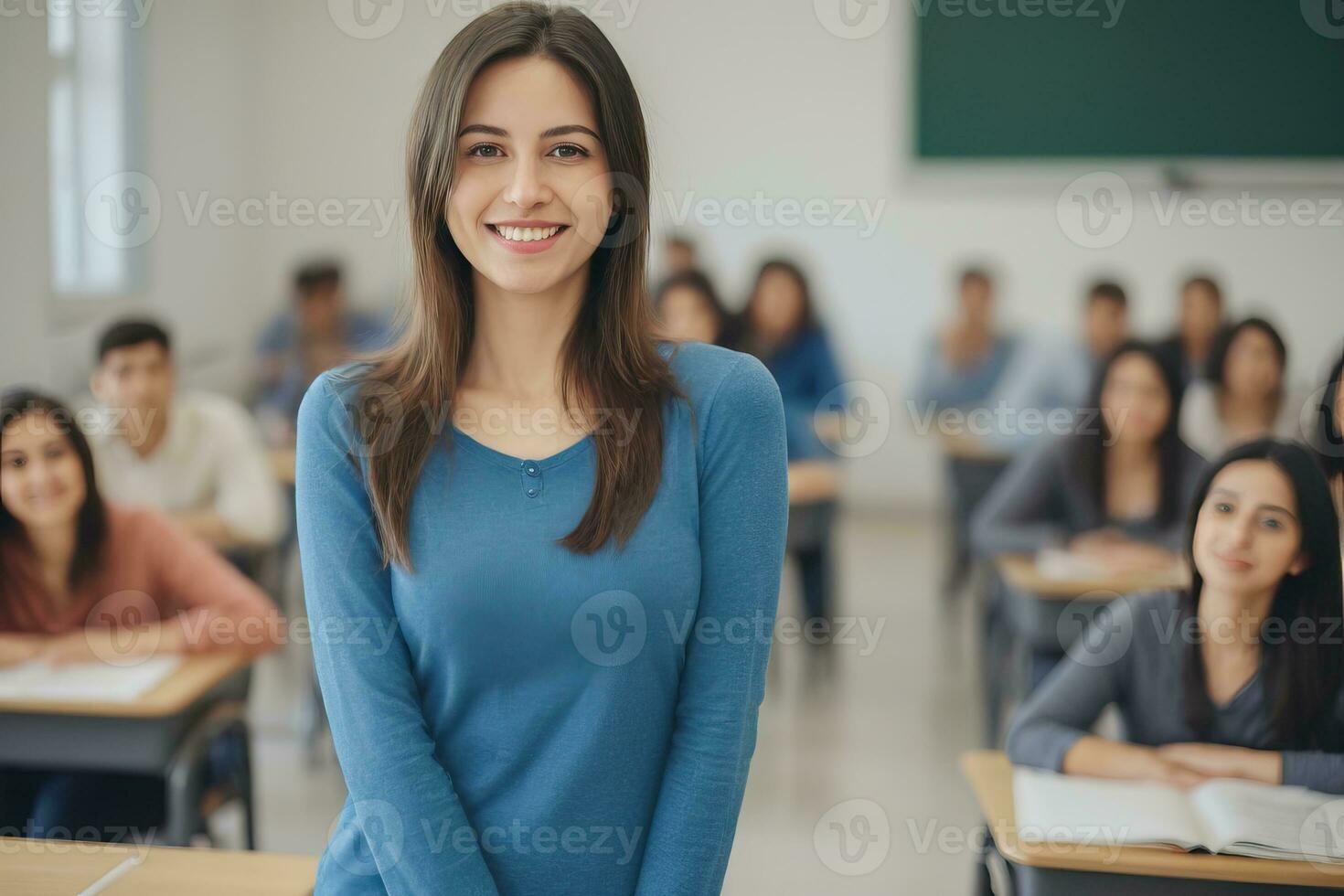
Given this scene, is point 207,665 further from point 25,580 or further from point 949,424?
point 949,424

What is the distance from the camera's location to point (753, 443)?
54.2 inches

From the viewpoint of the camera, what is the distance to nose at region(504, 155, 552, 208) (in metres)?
1.30

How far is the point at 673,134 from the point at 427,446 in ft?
20.6

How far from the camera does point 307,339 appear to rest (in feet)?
20.8

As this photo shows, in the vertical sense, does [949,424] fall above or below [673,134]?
below

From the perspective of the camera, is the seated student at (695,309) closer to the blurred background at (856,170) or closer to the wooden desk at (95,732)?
the blurred background at (856,170)

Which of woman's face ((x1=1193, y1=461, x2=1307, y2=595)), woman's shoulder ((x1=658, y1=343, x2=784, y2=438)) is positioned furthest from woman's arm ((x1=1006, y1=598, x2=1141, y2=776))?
woman's shoulder ((x1=658, y1=343, x2=784, y2=438))

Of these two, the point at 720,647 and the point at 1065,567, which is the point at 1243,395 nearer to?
the point at 1065,567

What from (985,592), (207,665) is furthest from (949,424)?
(207,665)

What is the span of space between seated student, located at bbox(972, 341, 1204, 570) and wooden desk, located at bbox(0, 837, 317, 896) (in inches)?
100

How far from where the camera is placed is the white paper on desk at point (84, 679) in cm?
233

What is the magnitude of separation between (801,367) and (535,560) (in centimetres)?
403

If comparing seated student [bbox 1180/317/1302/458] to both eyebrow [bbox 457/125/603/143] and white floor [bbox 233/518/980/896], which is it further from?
eyebrow [bbox 457/125/603/143]

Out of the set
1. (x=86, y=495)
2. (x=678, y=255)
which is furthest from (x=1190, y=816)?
(x=678, y=255)
